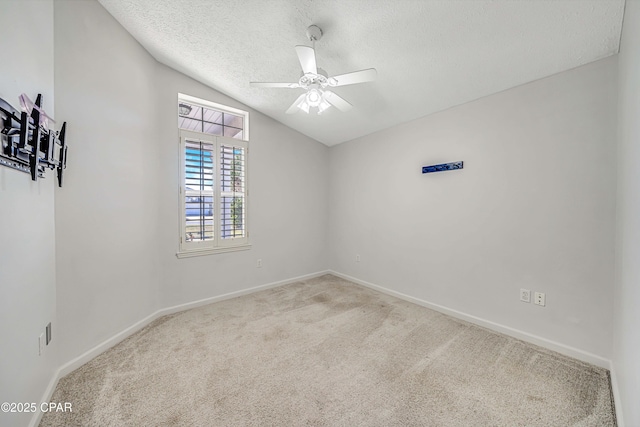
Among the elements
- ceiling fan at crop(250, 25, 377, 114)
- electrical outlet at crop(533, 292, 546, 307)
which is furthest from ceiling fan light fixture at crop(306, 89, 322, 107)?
electrical outlet at crop(533, 292, 546, 307)

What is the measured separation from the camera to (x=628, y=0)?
137 cm

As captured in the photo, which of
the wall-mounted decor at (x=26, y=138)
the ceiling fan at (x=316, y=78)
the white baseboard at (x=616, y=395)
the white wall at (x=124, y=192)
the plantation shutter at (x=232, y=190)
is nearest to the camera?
the wall-mounted decor at (x=26, y=138)

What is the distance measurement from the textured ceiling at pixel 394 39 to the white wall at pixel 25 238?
93 centimetres

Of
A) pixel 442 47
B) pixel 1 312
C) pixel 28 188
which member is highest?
pixel 442 47

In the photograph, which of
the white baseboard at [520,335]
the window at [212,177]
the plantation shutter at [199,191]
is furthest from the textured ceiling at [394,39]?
the white baseboard at [520,335]

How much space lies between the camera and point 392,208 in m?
3.46

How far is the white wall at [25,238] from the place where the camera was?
3.69 ft

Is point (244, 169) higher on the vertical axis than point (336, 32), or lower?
lower

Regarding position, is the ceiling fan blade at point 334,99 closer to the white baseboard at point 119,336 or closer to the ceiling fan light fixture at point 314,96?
the ceiling fan light fixture at point 314,96

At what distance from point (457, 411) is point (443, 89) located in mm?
2733

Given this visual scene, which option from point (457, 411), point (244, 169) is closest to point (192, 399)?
point (457, 411)

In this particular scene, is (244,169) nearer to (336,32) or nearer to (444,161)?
(336,32)

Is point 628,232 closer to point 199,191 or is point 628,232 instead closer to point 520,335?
point 520,335

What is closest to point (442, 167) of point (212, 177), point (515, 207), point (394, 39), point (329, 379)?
point (515, 207)
